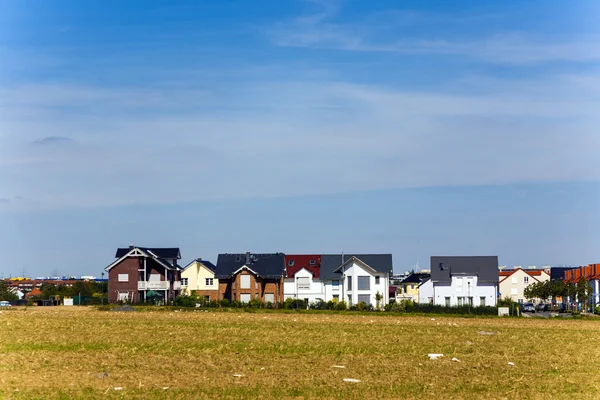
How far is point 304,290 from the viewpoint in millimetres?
112750

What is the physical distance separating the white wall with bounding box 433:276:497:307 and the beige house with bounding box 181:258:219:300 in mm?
33043

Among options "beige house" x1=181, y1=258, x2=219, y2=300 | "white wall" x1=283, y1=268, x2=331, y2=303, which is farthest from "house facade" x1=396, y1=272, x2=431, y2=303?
"beige house" x1=181, y1=258, x2=219, y2=300

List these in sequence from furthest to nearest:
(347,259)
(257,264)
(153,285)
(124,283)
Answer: (257,264) < (347,259) < (153,285) < (124,283)

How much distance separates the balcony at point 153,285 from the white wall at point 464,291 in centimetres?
3799

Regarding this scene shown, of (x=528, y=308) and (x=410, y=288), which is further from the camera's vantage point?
(x=410, y=288)

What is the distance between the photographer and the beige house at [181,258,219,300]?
121 meters

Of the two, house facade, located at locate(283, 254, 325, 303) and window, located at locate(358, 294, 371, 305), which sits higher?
house facade, located at locate(283, 254, 325, 303)

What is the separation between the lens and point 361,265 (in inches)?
4279

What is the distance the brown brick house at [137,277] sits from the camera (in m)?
106

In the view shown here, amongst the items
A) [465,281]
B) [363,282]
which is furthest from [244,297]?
[465,281]

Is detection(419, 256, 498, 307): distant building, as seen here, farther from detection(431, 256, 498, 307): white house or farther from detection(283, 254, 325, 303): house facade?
detection(283, 254, 325, 303): house facade

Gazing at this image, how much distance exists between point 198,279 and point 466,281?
39673 mm

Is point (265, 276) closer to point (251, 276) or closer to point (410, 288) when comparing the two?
point (251, 276)

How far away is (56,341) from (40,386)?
41.9 feet
